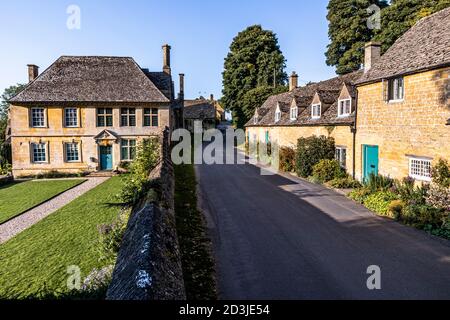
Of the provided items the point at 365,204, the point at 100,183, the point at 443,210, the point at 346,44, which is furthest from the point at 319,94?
the point at 346,44

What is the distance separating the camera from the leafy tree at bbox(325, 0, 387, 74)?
42.6 meters

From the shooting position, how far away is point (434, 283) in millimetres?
7691

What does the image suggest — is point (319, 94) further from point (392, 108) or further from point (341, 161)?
point (392, 108)

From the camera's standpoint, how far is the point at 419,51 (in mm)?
15391

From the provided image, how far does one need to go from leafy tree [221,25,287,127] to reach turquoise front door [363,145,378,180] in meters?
33.7

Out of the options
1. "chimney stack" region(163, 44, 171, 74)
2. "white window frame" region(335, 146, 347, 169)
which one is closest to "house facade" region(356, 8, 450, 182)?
"white window frame" region(335, 146, 347, 169)

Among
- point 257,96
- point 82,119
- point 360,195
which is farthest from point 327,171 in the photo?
point 257,96

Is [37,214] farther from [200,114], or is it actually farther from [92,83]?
[200,114]

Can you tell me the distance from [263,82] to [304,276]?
151 feet

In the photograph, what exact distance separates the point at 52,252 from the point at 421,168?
49.3 ft

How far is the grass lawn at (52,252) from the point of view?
925 cm

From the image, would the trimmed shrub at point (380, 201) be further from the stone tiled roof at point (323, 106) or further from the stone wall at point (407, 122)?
the stone tiled roof at point (323, 106)

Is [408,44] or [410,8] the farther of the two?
[410,8]

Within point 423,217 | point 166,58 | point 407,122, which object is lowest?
point 423,217
